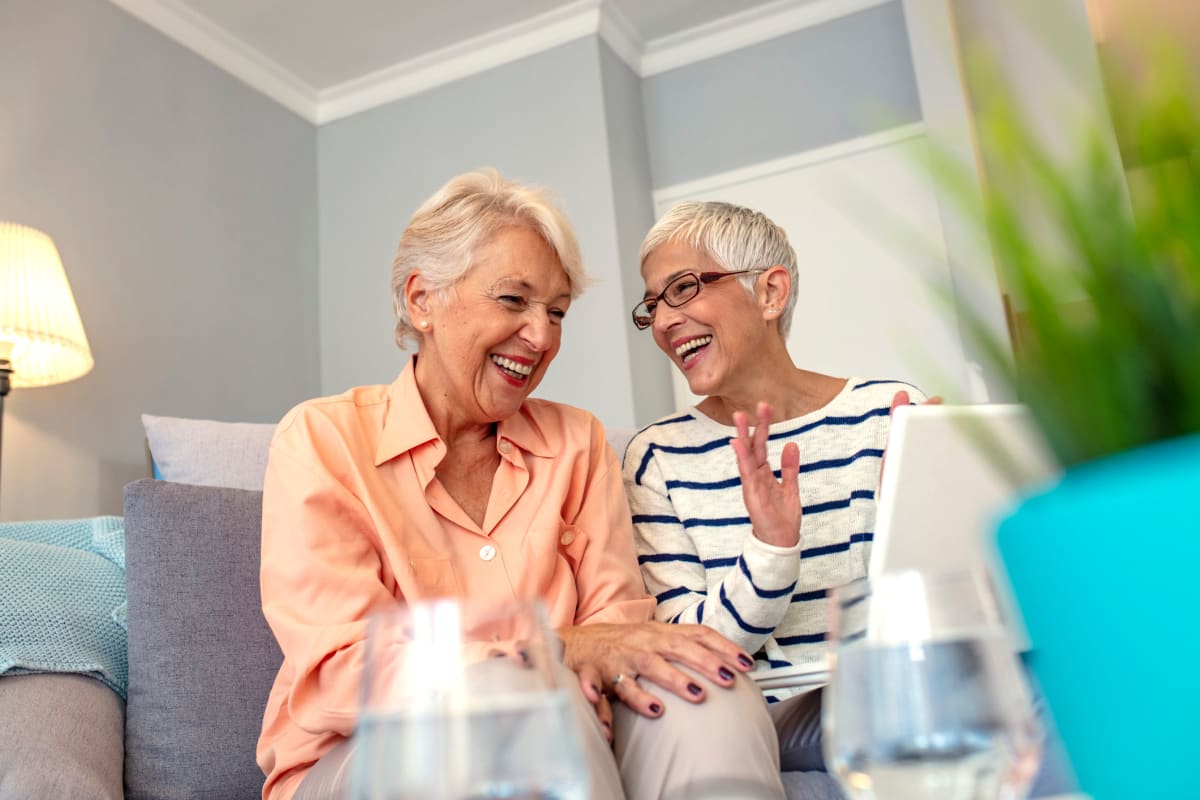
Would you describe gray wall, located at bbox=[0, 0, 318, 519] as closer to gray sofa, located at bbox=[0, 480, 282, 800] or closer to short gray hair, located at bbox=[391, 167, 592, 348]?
gray sofa, located at bbox=[0, 480, 282, 800]

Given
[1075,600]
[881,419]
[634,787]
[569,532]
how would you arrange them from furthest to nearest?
1. [881,419]
2. [569,532]
3. [634,787]
4. [1075,600]

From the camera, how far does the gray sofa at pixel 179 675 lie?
4.71 ft

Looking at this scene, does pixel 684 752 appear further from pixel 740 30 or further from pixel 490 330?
pixel 740 30

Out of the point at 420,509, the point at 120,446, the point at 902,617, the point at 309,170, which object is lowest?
the point at 902,617

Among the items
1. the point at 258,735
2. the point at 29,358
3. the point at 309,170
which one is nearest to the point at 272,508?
the point at 258,735

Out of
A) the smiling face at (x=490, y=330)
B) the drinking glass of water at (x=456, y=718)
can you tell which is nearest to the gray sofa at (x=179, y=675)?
the smiling face at (x=490, y=330)

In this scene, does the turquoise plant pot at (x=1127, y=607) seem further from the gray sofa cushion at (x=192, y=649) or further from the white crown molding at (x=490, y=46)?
the white crown molding at (x=490, y=46)

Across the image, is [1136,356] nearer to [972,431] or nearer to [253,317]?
[972,431]

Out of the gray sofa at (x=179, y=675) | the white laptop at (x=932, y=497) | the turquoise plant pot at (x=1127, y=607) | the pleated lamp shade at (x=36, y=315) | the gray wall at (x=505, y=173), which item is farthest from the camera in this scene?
the gray wall at (x=505, y=173)

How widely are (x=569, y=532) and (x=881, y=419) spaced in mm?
597

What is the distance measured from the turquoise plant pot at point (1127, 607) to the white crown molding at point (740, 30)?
12.7 ft

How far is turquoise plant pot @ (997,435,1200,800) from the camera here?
33 centimetres

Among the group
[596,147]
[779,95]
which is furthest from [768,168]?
[596,147]

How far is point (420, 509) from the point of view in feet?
5.03
